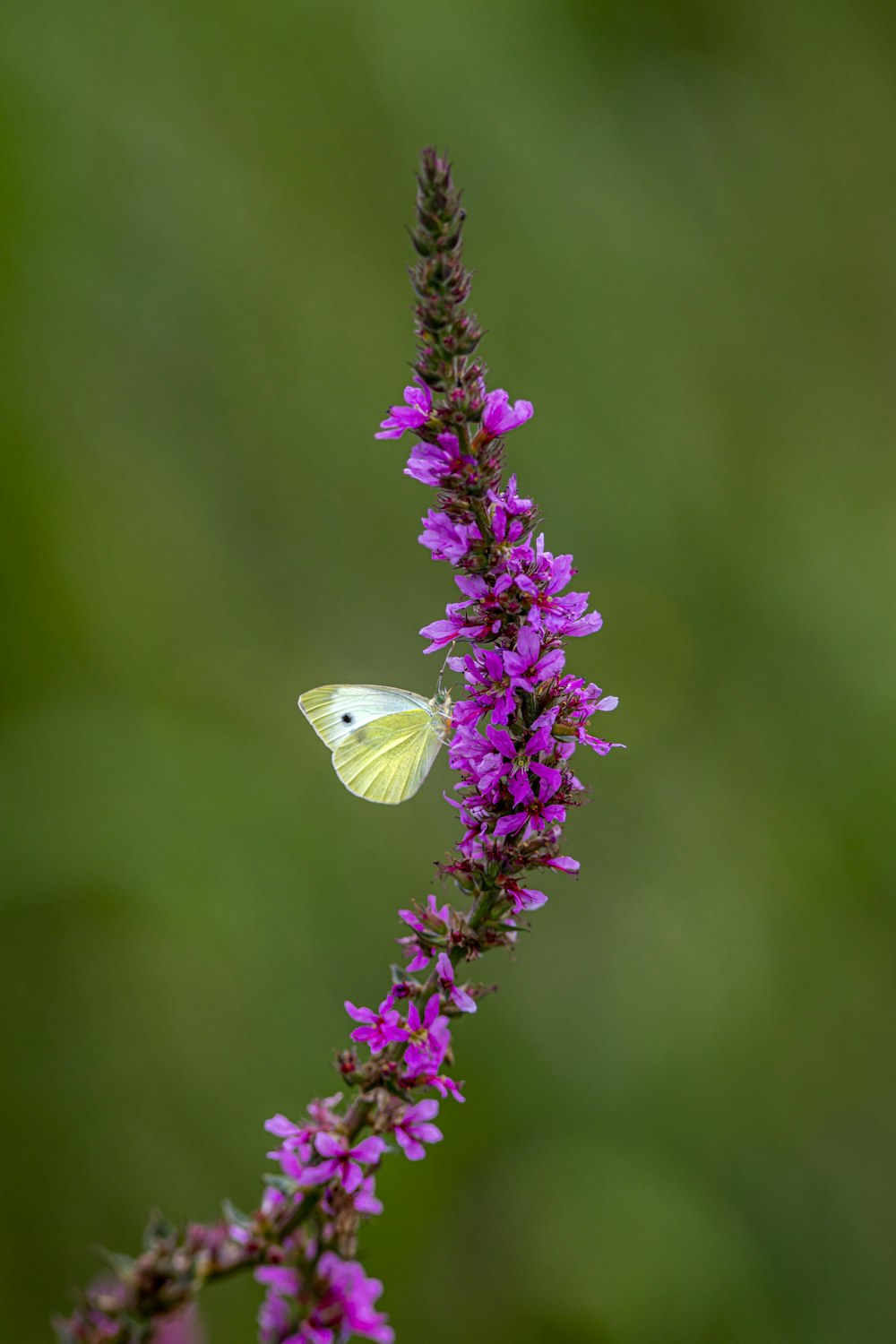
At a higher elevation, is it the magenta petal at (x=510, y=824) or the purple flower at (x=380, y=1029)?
the magenta petal at (x=510, y=824)

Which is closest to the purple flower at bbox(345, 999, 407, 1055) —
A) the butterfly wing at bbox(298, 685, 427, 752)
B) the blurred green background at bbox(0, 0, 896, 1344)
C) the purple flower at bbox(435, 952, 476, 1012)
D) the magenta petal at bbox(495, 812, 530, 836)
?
the purple flower at bbox(435, 952, 476, 1012)

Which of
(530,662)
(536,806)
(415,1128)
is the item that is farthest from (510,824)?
(415,1128)

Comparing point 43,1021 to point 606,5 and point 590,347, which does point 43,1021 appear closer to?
point 590,347

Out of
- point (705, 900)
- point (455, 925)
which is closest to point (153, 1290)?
point (455, 925)

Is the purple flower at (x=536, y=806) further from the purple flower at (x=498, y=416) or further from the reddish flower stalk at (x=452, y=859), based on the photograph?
the purple flower at (x=498, y=416)

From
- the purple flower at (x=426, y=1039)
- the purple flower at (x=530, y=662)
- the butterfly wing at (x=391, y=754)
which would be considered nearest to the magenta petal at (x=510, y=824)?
the purple flower at (x=530, y=662)
